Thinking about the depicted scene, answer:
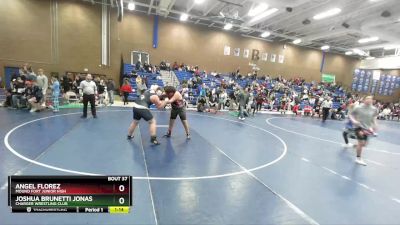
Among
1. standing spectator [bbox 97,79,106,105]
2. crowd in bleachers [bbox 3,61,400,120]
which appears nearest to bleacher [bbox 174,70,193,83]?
crowd in bleachers [bbox 3,61,400,120]

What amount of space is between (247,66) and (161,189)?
75.0 feet

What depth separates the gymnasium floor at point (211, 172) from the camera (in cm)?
333

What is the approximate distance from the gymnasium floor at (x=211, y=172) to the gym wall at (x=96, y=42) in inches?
480

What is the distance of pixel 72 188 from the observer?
6.09 feet

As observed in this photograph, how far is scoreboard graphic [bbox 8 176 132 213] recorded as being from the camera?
183 centimetres

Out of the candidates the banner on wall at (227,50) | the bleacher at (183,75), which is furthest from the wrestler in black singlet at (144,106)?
the banner on wall at (227,50)

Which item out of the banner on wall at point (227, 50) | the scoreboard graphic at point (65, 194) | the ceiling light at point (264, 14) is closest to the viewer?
the scoreboard graphic at point (65, 194)

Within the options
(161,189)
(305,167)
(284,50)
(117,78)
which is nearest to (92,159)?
(161,189)

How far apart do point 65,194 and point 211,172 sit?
3272 millimetres

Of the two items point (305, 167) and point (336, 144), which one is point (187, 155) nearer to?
point (305, 167)

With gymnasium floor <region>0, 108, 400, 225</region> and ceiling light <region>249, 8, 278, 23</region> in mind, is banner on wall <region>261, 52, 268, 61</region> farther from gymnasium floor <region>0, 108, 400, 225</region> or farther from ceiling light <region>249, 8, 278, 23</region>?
gymnasium floor <region>0, 108, 400, 225</region>

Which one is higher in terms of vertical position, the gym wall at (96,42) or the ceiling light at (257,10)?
the ceiling light at (257,10)

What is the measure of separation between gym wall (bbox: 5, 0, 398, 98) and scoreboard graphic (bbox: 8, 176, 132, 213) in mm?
19408

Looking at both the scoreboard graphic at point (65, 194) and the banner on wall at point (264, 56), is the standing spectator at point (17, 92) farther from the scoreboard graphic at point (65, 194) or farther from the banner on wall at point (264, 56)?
the banner on wall at point (264, 56)
